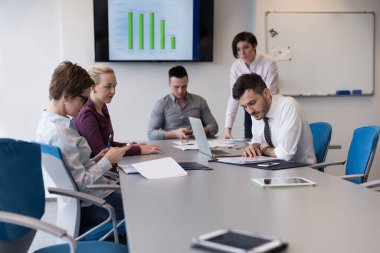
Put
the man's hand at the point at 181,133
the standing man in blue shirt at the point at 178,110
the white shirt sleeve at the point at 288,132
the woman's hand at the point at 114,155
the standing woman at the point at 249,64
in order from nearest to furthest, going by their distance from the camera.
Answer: the woman's hand at the point at 114,155, the white shirt sleeve at the point at 288,132, the man's hand at the point at 181,133, the standing man in blue shirt at the point at 178,110, the standing woman at the point at 249,64

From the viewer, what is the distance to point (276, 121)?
10.3ft

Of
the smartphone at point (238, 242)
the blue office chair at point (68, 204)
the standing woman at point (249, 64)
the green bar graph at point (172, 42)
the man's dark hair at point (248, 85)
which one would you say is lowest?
the blue office chair at point (68, 204)

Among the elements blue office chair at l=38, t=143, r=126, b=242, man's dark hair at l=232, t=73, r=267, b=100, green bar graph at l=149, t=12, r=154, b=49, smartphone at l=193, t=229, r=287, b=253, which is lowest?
blue office chair at l=38, t=143, r=126, b=242

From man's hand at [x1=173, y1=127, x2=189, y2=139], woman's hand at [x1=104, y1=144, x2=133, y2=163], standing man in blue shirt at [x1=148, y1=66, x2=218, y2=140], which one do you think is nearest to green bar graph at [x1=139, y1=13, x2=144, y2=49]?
standing man in blue shirt at [x1=148, y1=66, x2=218, y2=140]

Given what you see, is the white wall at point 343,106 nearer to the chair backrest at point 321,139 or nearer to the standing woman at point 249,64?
the standing woman at point 249,64

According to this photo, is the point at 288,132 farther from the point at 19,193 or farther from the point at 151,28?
the point at 151,28

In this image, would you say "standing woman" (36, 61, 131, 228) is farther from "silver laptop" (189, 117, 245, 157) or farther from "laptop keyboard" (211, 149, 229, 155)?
"laptop keyboard" (211, 149, 229, 155)

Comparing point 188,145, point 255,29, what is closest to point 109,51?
→ point 255,29

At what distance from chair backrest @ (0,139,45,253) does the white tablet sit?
909mm

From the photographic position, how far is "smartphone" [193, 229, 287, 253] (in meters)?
1.18

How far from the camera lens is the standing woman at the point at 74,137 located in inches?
92.1

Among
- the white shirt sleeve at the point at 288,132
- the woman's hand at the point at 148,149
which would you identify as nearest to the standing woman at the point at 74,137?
the woman's hand at the point at 148,149

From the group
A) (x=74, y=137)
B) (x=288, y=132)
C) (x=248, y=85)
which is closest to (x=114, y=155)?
(x=74, y=137)

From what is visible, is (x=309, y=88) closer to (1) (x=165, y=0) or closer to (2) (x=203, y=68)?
(2) (x=203, y=68)
